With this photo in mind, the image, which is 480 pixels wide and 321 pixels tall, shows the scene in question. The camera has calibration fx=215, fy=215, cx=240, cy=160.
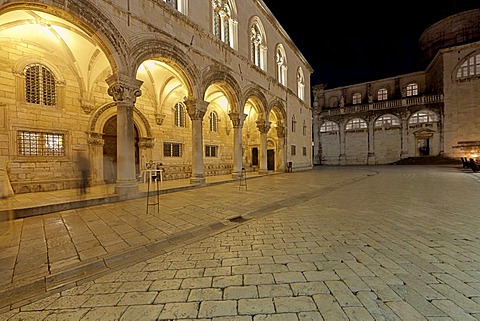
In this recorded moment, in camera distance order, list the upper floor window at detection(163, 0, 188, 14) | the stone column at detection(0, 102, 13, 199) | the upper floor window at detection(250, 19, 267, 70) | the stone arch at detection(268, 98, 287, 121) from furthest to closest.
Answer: the stone arch at detection(268, 98, 287, 121)
the upper floor window at detection(250, 19, 267, 70)
the upper floor window at detection(163, 0, 188, 14)
the stone column at detection(0, 102, 13, 199)

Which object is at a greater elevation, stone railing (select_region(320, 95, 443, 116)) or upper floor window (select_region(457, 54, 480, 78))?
upper floor window (select_region(457, 54, 480, 78))

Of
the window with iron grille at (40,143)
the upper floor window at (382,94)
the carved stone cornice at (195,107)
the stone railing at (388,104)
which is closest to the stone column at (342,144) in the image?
the stone railing at (388,104)

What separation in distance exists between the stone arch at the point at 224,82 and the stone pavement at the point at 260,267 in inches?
310

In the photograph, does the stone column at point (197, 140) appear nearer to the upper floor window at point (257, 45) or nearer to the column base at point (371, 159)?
the upper floor window at point (257, 45)

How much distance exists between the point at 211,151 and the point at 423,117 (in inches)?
1264

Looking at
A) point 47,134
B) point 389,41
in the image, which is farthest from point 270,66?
point 389,41

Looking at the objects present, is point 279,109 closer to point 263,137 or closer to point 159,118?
point 263,137

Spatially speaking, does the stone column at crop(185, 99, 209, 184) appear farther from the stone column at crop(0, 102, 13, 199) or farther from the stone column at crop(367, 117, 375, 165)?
the stone column at crop(367, 117, 375, 165)

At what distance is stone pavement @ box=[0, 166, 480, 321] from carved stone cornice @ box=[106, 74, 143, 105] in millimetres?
4281

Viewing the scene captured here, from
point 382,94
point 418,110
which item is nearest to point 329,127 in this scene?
point 382,94

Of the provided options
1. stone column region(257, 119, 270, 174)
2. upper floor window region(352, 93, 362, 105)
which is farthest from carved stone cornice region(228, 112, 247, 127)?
upper floor window region(352, 93, 362, 105)

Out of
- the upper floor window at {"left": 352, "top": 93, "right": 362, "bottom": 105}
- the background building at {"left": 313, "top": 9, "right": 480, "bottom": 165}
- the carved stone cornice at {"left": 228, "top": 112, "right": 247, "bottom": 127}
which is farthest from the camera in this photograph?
the upper floor window at {"left": 352, "top": 93, "right": 362, "bottom": 105}

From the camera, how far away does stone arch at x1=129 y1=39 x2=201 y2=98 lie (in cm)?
799

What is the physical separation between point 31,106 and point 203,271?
1035cm
